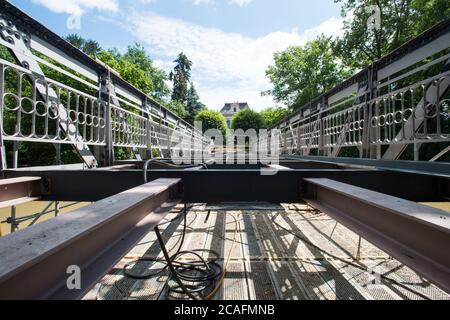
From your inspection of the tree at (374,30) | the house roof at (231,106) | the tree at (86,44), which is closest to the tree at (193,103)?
the tree at (86,44)

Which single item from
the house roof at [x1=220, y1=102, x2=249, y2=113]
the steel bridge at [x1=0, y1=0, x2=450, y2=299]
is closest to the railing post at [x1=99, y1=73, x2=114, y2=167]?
the steel bridge at [x1=0, y1=0, x2=450, y2=299]

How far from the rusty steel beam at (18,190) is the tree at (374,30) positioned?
1713 centimetres

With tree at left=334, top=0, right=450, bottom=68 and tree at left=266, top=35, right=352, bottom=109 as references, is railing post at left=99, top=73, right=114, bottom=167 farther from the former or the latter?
tree at left=266, top=35, right=352, bottom=109

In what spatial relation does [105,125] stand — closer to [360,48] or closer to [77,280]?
[77,280]

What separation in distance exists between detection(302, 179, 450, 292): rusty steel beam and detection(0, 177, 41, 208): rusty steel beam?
2.20 metres

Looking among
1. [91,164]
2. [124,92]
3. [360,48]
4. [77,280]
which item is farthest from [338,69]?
[77,280]

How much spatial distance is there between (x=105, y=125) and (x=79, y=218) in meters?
2.81

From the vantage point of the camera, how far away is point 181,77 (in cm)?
4419

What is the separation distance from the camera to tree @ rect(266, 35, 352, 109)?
22.8m

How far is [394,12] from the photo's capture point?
48.3 feet

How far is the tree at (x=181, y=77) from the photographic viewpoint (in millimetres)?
43094

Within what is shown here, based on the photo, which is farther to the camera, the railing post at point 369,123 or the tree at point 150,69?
the tree at point 150,69

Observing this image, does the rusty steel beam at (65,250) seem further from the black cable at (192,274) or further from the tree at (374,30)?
the tree at (374,30)

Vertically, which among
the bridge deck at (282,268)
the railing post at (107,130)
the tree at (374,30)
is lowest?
the bridge deck at (282,268)
